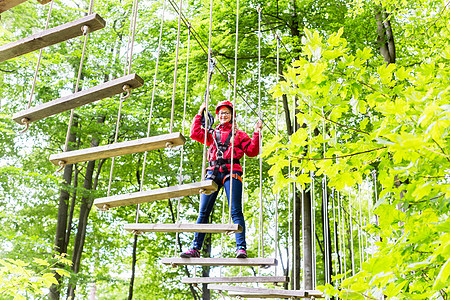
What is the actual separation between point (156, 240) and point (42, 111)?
11.5 m

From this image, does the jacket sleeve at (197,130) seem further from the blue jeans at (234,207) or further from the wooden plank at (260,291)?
the wooden plank at (260,291)

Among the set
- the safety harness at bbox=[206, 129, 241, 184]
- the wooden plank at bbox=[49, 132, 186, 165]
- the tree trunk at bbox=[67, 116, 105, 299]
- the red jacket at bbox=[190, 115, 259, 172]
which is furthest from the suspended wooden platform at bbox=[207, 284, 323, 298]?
the tree trunk at bbox=[67, 116, 105, 299]

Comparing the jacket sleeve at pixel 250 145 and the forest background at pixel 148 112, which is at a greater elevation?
the forest background at pixel 148 112

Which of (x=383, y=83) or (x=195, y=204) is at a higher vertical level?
(x=195, y=204)

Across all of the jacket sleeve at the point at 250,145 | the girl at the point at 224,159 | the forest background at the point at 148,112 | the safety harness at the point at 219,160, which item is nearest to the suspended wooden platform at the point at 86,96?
the forest background at the point at 148,112

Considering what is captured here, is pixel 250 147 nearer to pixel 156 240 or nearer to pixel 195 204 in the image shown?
pixel 195 204

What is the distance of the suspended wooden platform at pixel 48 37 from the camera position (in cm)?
228

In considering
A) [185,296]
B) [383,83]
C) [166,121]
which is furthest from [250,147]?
[185,296]

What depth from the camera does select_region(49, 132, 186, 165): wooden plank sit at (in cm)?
240

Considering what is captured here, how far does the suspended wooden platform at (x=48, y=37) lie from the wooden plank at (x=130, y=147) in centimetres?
56

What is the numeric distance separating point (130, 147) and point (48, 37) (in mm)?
657

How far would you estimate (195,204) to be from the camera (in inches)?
503

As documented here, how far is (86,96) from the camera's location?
7.68ft

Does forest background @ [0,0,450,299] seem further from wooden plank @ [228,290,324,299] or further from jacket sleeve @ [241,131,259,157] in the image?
jacket sleeve @ [241,131,259,157]
